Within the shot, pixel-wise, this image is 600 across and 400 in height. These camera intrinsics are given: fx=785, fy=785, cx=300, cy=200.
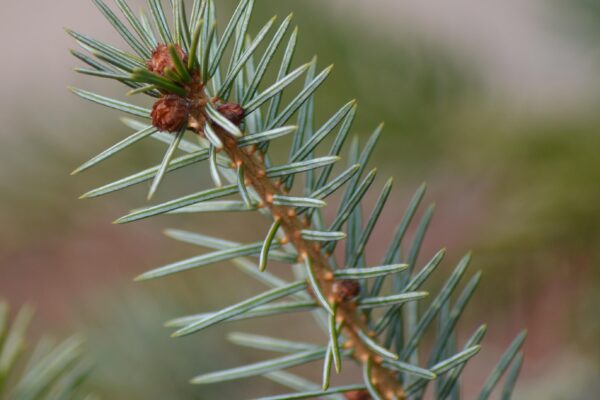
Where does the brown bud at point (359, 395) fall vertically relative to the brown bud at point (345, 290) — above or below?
below

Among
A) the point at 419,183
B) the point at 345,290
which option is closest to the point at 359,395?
the point at 345,290

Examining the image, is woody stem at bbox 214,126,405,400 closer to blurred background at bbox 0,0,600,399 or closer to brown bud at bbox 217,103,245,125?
brown bud at bbox 217,103,245,125

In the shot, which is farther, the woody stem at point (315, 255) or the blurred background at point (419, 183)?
the blurred background at point (419, 183)

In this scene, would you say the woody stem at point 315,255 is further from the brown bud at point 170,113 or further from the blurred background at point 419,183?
the blurred background at point 419,183

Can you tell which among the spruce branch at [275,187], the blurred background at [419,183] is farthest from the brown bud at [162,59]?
the blurred background at [419,183]

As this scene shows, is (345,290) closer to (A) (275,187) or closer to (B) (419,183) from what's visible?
(A) (275,187)

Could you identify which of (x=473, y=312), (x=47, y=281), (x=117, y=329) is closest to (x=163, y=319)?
(x=117, y=329)

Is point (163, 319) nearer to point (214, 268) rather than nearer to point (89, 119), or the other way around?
point (214, 268)
